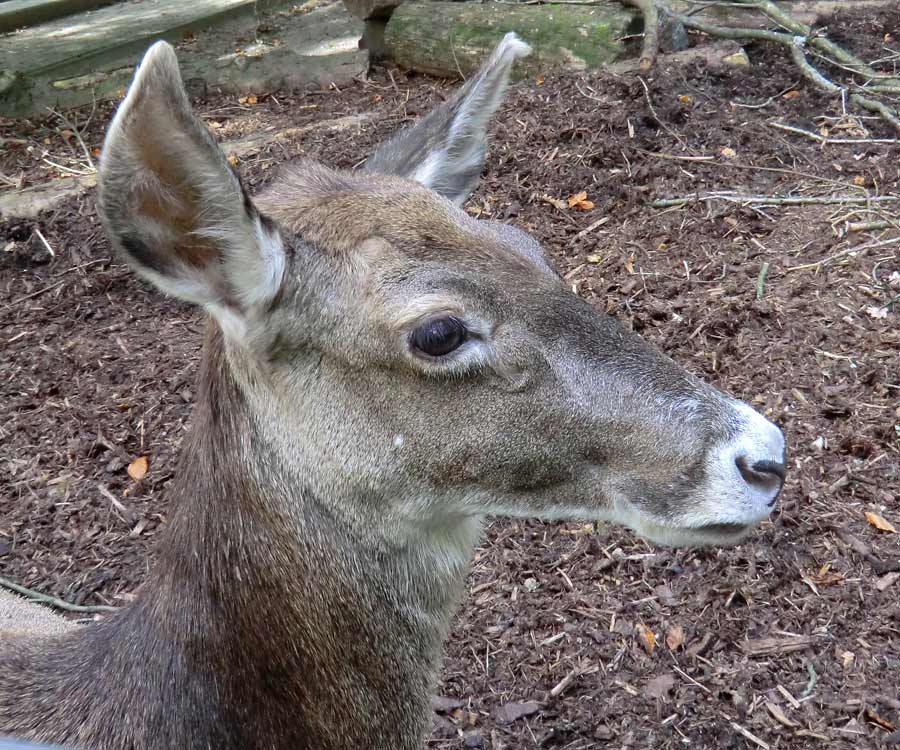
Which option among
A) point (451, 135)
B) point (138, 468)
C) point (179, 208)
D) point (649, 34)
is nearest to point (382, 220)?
point (179, 208)

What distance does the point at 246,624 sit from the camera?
2.72m

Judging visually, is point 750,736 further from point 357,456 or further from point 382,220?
point 382,220

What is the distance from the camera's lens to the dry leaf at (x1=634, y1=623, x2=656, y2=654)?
4156 millimetres

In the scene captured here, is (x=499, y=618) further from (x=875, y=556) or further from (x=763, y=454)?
(x=763, y=454)

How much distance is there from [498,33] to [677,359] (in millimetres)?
4688

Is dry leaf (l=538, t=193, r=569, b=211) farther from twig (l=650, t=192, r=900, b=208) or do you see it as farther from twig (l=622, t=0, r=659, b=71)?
twig (l=622, t=0, r=659, b=71)

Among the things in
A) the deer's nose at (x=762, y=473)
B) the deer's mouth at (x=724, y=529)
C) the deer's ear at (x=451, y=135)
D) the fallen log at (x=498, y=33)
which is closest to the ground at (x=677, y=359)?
the fallen log at (x=498, y=33)

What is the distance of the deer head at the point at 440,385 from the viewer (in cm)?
252

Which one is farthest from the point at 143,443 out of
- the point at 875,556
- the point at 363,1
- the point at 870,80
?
the point at 870,80

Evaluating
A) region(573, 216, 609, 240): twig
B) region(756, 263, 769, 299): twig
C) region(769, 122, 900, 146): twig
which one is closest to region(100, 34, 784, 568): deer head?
region(756, 263, 769, 299): twig

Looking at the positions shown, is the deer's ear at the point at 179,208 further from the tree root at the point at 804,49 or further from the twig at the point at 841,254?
the tree root at the point at 804,49

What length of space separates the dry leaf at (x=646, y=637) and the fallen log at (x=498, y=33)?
5721mm

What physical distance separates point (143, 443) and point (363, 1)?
6050 mm

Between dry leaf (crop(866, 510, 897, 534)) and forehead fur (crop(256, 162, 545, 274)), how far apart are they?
2.63m
